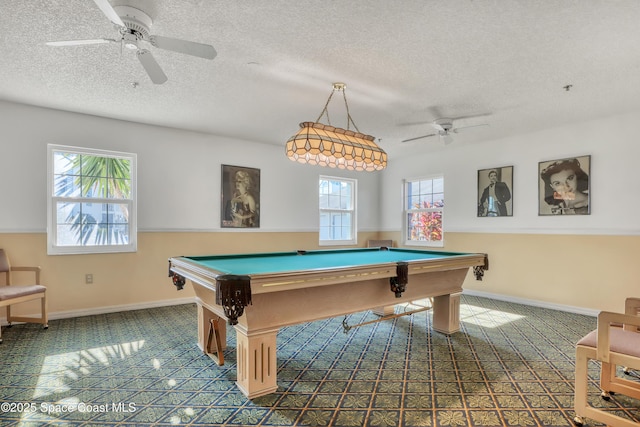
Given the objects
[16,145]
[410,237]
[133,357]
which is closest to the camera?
[133,357]

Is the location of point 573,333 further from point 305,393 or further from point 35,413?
point 35,413

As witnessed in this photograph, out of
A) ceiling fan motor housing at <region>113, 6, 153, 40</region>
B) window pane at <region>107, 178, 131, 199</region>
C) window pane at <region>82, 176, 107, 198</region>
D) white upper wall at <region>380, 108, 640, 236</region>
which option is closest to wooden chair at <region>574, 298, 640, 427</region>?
white upper wall at <region>380, 108, 640, 236</region>

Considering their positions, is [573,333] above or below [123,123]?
below

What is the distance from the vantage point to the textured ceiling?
2.20 m

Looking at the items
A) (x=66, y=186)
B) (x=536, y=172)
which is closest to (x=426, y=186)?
(x=536, y=172)

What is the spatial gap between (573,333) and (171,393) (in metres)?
4.01

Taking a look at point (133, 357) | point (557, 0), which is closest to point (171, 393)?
point (133, 357)

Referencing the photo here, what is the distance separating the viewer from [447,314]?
142 inches

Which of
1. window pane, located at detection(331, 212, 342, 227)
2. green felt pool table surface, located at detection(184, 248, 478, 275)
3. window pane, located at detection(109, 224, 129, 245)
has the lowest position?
green felt pool table surface, located at detection(184, 248, 478, 275)

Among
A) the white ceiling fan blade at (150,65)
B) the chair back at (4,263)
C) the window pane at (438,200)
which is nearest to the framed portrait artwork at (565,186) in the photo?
the window pane at (438,200)

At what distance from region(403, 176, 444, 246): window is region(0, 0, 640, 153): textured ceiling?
2.02 metres

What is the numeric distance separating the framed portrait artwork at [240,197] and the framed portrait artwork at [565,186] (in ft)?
14.3

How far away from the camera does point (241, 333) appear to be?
235cm

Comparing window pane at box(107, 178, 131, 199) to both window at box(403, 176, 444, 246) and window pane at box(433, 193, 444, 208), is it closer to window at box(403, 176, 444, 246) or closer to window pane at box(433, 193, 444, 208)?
window at box(403, 176, 444, 246)
